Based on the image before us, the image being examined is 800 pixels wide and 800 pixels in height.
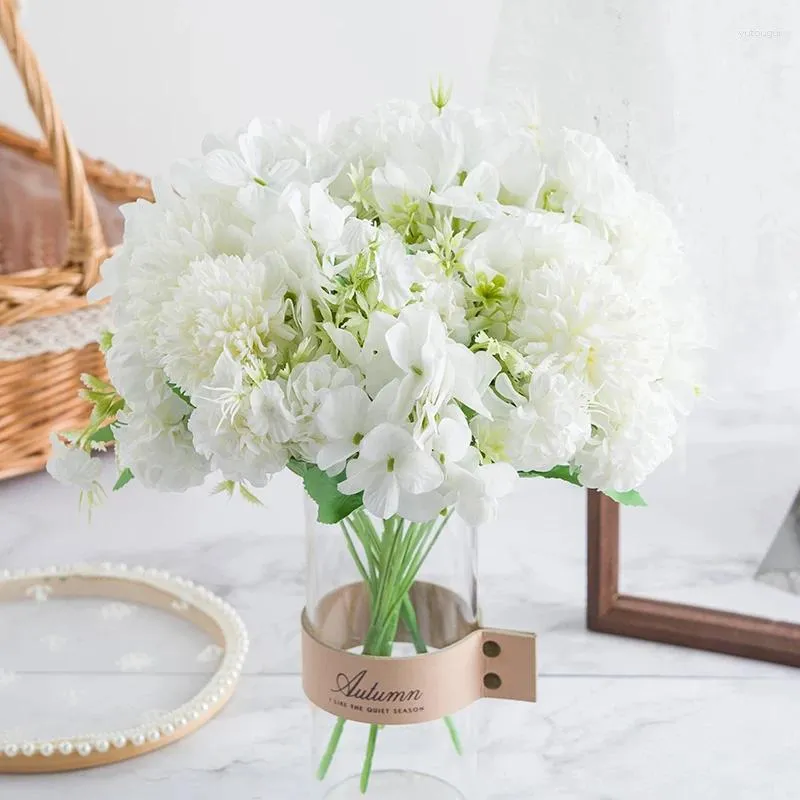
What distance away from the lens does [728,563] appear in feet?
3.10

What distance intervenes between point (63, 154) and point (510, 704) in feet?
2.20

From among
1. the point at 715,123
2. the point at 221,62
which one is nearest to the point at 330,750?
the point at 715,123

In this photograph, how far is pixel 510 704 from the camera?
82cm

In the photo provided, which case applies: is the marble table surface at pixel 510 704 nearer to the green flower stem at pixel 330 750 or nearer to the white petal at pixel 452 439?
the green flower stem at pixel 330 750

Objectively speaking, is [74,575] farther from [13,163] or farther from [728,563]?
[13,163]

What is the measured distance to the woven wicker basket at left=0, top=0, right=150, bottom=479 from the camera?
3.48ft

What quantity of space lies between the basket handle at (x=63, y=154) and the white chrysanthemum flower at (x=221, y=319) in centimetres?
62

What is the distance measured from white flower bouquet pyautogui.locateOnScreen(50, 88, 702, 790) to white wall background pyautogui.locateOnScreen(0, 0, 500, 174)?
35.7 inches

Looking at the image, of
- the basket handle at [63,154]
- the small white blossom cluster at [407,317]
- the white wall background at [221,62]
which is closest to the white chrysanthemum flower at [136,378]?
the small white blossom cluster at [407,317]

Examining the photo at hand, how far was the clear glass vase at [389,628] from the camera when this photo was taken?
642 mm

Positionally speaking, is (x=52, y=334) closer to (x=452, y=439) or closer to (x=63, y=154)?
(x=63, y=154)

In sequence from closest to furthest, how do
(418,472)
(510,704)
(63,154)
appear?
1. (418,472)
2. (510,704)
3. (63,154)

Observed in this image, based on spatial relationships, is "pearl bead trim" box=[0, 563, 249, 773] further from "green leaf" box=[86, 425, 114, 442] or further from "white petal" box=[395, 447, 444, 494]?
"white petal" box=[395, 447, 444, 494]

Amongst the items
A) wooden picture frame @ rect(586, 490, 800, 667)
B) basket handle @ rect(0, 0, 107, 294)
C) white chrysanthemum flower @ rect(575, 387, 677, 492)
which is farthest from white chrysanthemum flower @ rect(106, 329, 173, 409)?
basket handle @ rect(0, 0, 107, 294)
